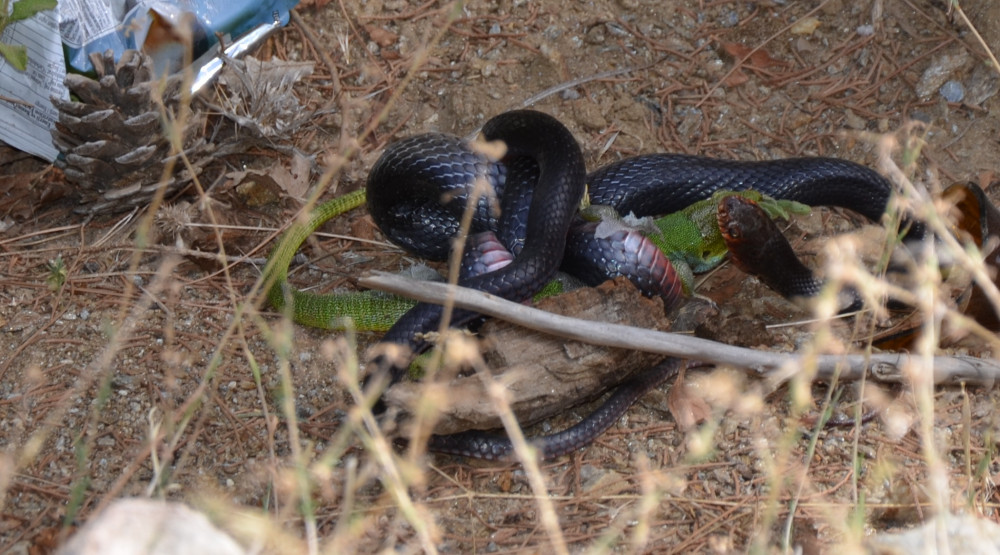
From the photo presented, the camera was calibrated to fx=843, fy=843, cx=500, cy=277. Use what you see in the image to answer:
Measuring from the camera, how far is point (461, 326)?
10.3ft

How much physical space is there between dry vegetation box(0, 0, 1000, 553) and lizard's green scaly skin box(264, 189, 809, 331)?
0.31 ft

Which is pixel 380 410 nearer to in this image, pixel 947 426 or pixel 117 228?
pixel 117 228

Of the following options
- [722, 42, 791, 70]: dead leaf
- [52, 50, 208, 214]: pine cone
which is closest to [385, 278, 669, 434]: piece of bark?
[52, 50, 208, 214]: pine cone

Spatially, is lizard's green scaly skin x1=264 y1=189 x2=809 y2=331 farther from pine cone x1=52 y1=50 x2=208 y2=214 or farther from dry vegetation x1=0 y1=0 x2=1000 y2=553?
pine cone x1=52 y1=50 x2=208 y2=214

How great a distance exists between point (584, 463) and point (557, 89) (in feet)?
7.32

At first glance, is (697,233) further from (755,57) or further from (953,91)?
(953,91)

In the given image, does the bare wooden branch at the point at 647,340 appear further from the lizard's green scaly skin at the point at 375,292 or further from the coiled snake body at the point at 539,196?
the lizard's green scaly skin at the point at 375,292

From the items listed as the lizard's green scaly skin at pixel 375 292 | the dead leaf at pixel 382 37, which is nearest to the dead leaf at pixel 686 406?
the lizard's green scaly skin at pixel 375 292

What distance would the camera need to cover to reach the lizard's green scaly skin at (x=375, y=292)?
139 inches

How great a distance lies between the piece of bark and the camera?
9.08 ft

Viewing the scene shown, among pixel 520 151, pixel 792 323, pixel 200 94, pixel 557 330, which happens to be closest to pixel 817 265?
pixel 792 323

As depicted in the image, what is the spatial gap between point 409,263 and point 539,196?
844 millimetres

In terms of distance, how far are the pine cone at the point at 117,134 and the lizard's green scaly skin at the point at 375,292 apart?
24.9 inches

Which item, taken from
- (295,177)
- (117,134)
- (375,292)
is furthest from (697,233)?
(117,134)
